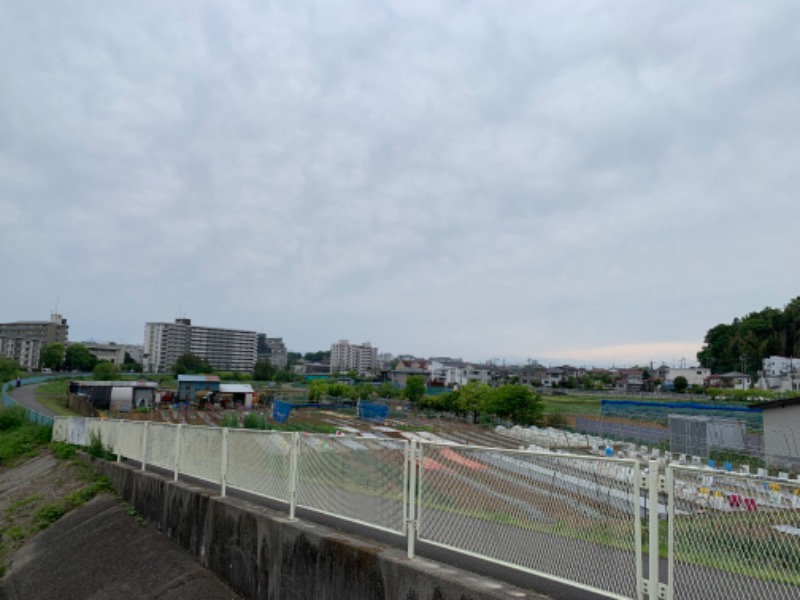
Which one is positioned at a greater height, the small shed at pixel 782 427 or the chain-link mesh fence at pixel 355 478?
the chain-link mesh fence at pixel 355 478

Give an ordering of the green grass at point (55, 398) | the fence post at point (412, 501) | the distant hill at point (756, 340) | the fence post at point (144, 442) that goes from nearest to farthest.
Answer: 1. the fence post at point (412, 501)
2. the fence post at point (144, 442)
3. the green grass at point (55, 398)
4. the distant hill at point (756, 340)

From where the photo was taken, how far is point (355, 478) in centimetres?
559

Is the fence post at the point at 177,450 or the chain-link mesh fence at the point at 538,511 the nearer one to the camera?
the chain-link mesh fence at the point at 538,511

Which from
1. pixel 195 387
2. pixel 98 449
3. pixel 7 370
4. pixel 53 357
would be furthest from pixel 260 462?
pixel 53 357

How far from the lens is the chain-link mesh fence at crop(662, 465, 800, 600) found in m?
2.76

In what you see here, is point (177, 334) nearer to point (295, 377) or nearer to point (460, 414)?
point (295, 377)

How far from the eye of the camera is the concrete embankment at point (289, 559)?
13.9 ft

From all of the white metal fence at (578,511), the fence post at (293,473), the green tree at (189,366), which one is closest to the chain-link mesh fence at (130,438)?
the fence post at (293,473)

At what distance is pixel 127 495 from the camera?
11.7 m

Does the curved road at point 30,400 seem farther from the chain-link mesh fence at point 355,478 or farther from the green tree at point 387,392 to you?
the green tree at point 387,392

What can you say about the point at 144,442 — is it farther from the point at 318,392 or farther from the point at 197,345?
the point at 197,345

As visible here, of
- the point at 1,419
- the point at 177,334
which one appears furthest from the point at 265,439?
the point at 177,334

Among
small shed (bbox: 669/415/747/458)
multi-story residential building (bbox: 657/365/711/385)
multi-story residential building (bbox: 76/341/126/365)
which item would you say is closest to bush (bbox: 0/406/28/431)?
small shed (bbox: 669/415/747/458)

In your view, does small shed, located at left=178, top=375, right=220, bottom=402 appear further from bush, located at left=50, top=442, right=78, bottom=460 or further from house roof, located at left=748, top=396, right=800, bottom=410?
house roof, located at left=748, top=396, right=800, bottom=410
